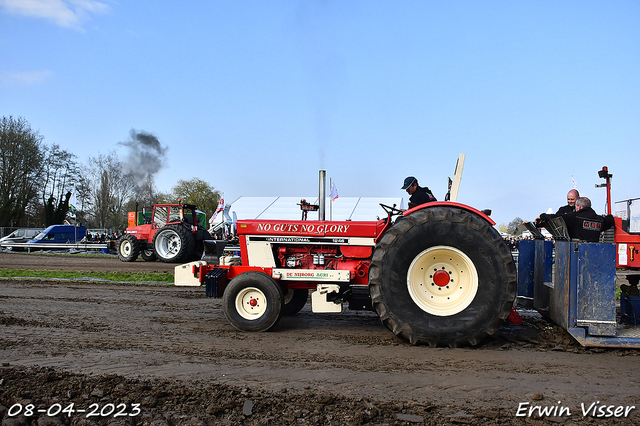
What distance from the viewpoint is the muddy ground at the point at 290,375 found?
2.96m

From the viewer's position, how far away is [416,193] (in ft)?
17.6

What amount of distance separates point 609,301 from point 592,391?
4.14 feet

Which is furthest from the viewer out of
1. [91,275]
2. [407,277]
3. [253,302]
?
[91,275]

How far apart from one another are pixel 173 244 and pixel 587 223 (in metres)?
13.6

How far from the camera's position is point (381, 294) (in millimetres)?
4684

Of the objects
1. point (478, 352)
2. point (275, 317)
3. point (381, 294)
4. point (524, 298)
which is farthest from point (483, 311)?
point (275, 317)

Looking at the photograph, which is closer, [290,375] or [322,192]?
[290,375]

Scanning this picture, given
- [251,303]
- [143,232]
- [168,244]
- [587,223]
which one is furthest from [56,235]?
[587,223]

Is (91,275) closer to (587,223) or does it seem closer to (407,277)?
(407,277)

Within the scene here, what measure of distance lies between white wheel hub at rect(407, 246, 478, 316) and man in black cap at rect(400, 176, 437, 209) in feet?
2.53

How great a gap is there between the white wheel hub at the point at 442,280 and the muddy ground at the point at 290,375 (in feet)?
1.48

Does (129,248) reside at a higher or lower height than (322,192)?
lower

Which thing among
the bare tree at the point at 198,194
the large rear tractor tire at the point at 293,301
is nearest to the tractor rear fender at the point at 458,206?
the large rear tractor tire at the point at 293,301

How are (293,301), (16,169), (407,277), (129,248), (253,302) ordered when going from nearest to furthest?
(407,277)
(253,302)
(293,301)
(129,248)
(16,169)
